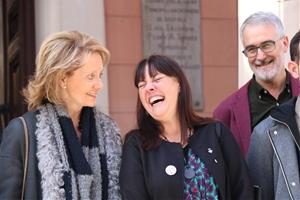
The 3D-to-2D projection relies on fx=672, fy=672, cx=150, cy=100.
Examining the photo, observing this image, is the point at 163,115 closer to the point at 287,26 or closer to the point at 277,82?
the point at 277,82

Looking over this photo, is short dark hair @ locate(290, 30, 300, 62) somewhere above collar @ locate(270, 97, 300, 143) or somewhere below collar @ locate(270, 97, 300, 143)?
above

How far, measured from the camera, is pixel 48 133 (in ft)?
10.3

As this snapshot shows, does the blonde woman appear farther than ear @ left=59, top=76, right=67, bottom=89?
No

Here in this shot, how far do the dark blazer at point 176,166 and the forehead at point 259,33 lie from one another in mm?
721

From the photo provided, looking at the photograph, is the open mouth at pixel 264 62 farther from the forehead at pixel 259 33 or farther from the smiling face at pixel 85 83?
the smiling face at pixel 85 83

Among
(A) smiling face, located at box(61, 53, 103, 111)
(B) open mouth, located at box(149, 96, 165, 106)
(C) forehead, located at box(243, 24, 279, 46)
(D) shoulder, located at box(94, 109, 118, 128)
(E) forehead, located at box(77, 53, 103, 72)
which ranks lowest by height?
(D) shoulder, located at box(94, 109, 118, 128)

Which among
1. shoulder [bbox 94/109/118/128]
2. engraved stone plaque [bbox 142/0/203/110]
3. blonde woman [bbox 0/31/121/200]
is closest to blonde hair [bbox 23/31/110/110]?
blonde woman [bbox 0/31/121/200]

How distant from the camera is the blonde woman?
307cm

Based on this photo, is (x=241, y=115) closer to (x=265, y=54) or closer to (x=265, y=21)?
(x=265, y=54)

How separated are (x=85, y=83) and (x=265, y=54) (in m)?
1.13

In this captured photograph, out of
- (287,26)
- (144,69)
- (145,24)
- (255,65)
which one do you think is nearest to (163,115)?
(144,69)

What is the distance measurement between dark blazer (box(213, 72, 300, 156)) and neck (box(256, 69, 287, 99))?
59 millimetres

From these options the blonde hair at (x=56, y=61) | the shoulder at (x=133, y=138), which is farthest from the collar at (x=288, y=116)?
the blonde hair at (x=56, y=61)

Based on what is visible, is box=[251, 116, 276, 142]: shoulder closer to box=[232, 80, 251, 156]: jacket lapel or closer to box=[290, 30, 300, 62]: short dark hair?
box=[290, 30, 300, 62]: short dark hair
